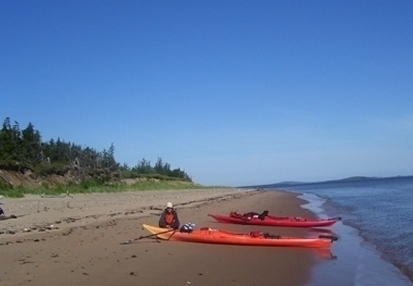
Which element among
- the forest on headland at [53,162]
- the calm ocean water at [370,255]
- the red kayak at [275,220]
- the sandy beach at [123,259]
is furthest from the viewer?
the forest on headland at [53,162]

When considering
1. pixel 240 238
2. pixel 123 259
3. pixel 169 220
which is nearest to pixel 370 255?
pixel 240 238

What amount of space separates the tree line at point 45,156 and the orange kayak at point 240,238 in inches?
1148

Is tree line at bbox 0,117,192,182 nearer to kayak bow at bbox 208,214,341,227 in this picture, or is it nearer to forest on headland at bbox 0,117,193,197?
forest on headland at bbox 0,117,193,197

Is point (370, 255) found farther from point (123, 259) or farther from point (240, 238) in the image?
point (123, 259)

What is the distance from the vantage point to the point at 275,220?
1830 centimetres

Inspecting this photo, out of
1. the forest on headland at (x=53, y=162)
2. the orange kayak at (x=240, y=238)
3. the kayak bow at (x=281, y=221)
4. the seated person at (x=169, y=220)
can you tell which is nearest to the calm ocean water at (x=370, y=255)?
the kayak bow at (x=281, y=221)

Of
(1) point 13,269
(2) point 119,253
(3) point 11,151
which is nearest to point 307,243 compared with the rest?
(2) point 119,253

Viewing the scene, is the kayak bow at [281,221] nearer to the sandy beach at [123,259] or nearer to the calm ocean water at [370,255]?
the calm ocean water at [370,255]

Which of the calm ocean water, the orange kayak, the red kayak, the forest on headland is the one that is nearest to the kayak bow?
the red kayak

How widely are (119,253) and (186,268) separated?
2220mm

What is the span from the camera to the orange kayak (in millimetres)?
12266

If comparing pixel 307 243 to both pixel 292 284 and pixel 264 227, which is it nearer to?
pixel 292 284

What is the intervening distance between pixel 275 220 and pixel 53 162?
43.7 meters

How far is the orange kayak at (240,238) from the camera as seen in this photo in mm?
12266
